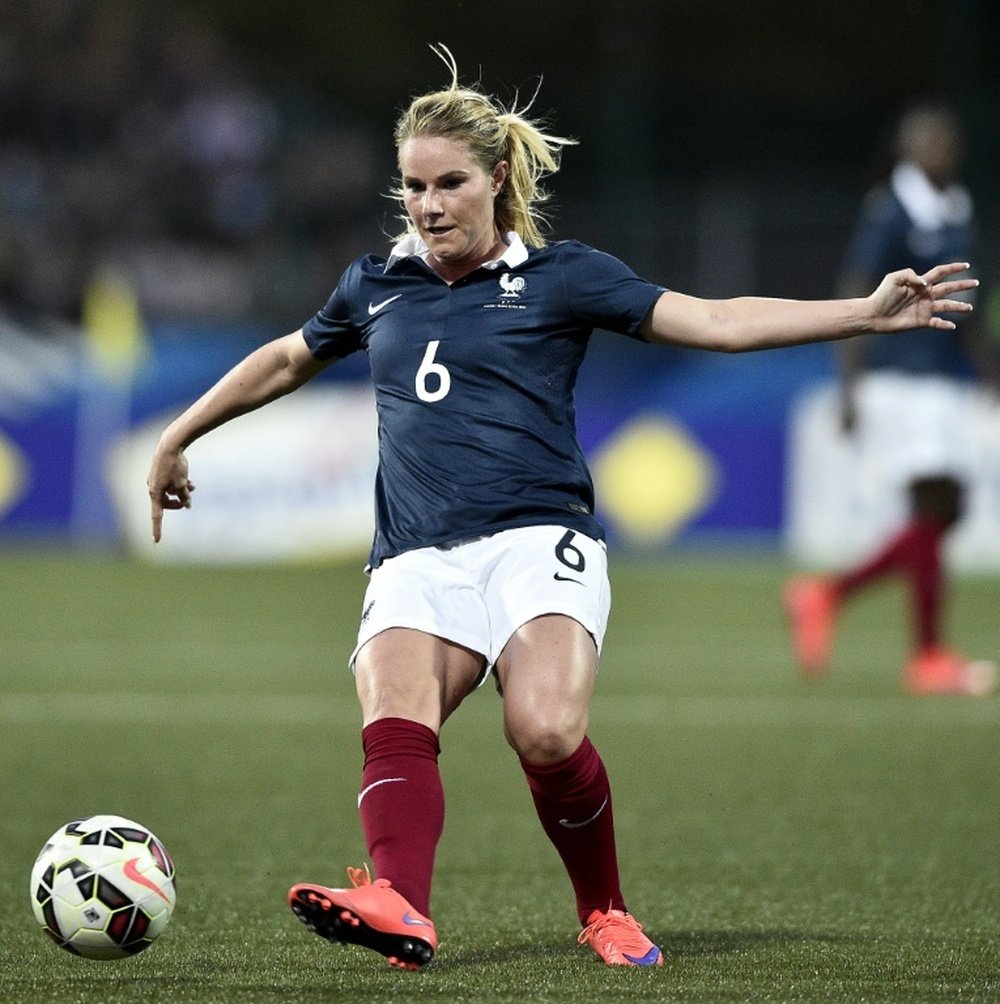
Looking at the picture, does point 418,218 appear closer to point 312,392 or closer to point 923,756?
point 923,756

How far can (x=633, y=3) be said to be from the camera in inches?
774

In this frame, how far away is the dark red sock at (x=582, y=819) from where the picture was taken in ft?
13.4

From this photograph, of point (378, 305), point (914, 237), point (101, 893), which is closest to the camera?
point (101, 893)

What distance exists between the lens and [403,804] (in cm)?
394

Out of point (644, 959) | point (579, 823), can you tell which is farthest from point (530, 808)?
point (644, 959)

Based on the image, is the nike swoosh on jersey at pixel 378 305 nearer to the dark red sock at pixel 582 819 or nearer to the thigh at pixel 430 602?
the thigh at pixel 430 602

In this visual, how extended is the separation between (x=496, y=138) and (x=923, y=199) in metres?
5.14

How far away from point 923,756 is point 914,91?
50.3 ft

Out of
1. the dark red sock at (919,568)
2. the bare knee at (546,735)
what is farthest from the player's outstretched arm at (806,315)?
the dark red sock at (919,568)

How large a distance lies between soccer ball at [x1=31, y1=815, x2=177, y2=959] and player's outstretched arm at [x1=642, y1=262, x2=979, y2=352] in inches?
57.2

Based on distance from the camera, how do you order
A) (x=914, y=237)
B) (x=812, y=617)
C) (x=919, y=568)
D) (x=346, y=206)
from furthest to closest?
(x=346, y=206) < (x=812, y=617) < (x=919, y=568) < (x=914, y=237)

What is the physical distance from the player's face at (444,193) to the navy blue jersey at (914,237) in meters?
4.86

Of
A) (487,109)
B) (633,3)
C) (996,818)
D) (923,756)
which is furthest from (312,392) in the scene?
(487,109)

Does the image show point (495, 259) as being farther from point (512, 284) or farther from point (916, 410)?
point (916, 410)
